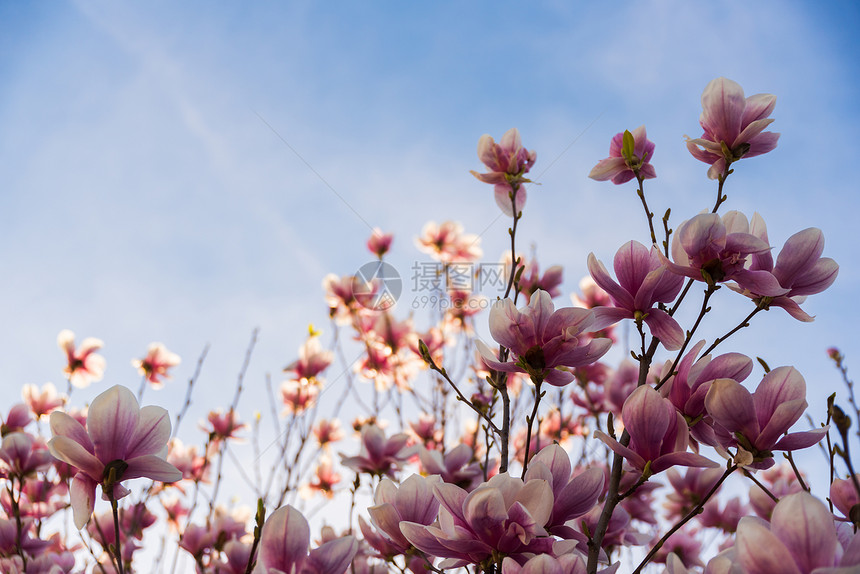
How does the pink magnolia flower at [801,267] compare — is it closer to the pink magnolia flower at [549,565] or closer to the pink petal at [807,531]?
the pink petal at [807,531]

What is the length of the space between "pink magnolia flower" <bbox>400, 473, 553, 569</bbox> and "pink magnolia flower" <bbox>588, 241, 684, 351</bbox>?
0.31 metres

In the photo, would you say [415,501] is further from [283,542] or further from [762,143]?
[762,143]

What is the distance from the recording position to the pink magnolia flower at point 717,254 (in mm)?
866

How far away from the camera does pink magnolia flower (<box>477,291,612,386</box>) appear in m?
0.90

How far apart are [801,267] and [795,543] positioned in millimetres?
519

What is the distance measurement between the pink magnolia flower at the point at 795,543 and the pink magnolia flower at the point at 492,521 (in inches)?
9.9

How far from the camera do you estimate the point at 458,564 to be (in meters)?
0.83

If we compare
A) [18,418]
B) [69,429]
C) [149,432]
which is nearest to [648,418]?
[149,432]

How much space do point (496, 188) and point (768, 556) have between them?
1293 millimetres

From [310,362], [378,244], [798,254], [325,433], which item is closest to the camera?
[798,254]

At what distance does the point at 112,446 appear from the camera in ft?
2.81

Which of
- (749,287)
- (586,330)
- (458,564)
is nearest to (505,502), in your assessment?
(458,564)

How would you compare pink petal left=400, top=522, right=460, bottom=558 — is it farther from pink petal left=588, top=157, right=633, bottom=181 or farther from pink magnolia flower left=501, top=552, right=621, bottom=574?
pink petal left=588, top=157, right=633, bottom=181

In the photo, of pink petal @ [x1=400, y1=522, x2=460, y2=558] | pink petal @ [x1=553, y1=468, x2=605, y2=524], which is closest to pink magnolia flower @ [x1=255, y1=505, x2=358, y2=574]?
pink petal @ [x1=400, y1=522, x2=460, y2=558]
